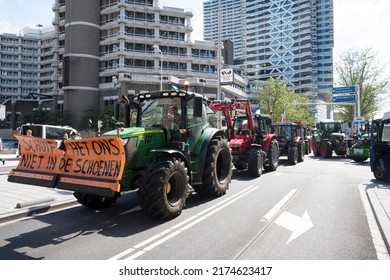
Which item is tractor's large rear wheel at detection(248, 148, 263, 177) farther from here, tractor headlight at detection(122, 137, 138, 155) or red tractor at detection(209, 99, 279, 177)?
tractor headlight at detection(122, 137, 138, 155)

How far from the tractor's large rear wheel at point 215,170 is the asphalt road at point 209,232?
29 centimetres

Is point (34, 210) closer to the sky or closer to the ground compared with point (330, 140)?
closer to the ground

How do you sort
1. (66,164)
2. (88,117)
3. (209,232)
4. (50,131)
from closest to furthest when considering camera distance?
1. (209,232)
2. (66,164)
3. (50,131)
4. (88,117)

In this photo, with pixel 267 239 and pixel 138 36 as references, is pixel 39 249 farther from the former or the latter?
pixel 138 36

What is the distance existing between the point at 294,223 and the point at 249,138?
660 centimetres

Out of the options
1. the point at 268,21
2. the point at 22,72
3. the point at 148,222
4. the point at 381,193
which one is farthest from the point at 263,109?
the point at 268,21

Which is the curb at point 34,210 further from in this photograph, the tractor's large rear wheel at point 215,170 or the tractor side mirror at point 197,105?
the tractor side mirror at point 197,105

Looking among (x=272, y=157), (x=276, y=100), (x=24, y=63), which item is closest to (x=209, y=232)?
(x=272, y=157)

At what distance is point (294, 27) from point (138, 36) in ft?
291

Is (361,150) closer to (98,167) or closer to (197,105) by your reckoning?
(197,105)

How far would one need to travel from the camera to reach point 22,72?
95.1m

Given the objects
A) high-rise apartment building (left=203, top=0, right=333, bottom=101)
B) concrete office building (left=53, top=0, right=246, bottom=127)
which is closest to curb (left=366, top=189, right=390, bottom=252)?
concrete office building (left=53, top=0, right=246, bottom=127)

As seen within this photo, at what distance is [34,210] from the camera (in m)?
6.43

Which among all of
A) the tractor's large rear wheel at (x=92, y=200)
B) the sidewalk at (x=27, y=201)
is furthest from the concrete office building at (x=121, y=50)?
the tractor's large rear wheel at (x=92, y=200)
